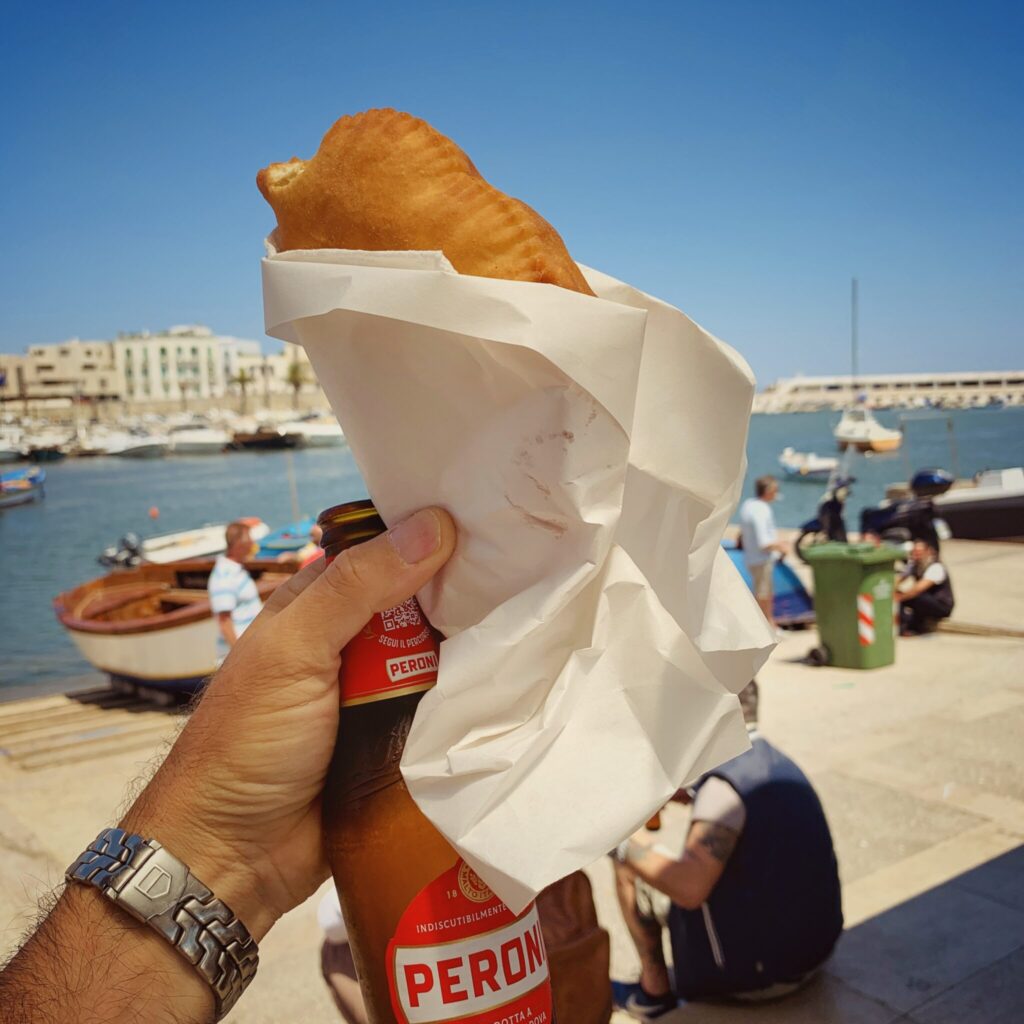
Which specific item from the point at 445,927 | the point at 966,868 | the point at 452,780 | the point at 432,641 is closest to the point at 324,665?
the point at 432,641

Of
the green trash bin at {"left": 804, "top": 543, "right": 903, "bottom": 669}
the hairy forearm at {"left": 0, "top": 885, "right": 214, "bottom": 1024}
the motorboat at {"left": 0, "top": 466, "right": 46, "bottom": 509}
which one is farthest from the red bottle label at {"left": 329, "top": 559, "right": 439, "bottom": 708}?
the motorboat at {"left": 0, "top": 466, "right": 46, "bottom": 509}

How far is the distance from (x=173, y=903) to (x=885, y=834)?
4682mm

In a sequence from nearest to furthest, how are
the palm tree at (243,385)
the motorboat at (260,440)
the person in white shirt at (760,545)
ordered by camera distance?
the person in white shirt at (760,545), the motorboat at (260,440), the palm tree at (243,385)

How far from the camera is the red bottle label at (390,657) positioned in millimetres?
1348

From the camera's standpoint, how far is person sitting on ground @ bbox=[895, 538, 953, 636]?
968 cm

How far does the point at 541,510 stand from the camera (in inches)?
47.5

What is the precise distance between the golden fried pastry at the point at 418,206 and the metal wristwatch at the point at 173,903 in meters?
0.96

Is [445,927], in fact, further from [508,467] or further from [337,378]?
[337,378]

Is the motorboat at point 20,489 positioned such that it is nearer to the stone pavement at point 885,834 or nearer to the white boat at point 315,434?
the white boat at point 315,434

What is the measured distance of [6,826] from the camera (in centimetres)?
647

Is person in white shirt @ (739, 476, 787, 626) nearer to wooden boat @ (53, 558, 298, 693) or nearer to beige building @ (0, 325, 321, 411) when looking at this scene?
wooden boat @ (53, 558, 298, 693)

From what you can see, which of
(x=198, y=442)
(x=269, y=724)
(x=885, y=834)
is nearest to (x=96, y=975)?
(x=269, y=724)

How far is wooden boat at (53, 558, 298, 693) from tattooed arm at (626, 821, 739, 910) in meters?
6.39

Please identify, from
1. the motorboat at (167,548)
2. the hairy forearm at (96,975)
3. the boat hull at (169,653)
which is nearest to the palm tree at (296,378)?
the motorboat at (167,548)
